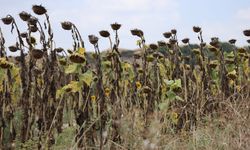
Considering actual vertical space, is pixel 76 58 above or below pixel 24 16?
below

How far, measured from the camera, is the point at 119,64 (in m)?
3.53

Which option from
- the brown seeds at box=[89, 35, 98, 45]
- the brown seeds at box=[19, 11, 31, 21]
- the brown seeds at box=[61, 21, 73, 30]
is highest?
the brown seeds at box=[19, 11, 31, 21]

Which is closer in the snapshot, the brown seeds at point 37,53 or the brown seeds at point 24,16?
the brown seeds at point 37,53

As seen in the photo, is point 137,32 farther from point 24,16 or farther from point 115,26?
point 24,16

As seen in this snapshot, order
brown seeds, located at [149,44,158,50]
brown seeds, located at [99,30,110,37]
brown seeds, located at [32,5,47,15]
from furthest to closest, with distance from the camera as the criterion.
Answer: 1. brown seeds, located at [149,44,158,50]
2. brown seeds, located at [99,30,110,37]
3. brown seeds, located at [32,5,47,15]

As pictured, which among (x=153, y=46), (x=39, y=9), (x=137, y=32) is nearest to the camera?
(x=39, y=9)

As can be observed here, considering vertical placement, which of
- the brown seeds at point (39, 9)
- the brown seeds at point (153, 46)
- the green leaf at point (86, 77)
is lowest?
the green leaf at point (86, 77)

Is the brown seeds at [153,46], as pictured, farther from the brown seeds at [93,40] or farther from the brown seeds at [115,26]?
the brown seeds at [93,40]

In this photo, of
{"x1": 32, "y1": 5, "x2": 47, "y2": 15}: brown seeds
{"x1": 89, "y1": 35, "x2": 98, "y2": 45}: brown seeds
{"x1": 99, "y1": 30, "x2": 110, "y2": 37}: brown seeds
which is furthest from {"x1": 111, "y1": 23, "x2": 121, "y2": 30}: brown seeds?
{"x1": 32, "y1": 5, "x2": 47, "y2": 15}: brown seeds

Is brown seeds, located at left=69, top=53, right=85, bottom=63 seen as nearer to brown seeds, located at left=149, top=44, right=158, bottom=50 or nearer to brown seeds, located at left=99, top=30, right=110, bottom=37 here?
brown seeds, located at left=99, top=30, right=110, bottom=37

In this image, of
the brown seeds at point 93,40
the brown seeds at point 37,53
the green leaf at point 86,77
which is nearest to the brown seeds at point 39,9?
the brown seeds at point 37,53

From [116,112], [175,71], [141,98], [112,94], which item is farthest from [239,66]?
[116,112]

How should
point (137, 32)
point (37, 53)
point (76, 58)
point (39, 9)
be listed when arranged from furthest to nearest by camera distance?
point (137, 32) < point (39, 9) < point (37, 53) < point (76, 58)

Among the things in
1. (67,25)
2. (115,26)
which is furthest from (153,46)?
(67,25)
